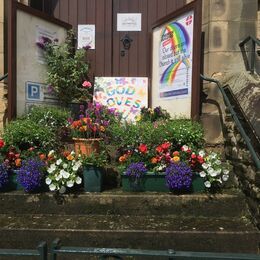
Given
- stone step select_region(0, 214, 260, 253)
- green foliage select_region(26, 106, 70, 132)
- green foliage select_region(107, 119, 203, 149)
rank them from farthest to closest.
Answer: green foliage select_region(26, 106, 70, 132) < green foliage select_region(107, 119, 203, 149) < stone step select_region(0, 214, 260, 253)

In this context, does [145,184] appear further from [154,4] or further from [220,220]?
[154,4]

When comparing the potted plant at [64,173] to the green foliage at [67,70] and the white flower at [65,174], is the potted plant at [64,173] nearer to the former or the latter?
the white flower at [65,174]

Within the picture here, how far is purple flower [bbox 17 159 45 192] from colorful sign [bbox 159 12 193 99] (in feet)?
7.50

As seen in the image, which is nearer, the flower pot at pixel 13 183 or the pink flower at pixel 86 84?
the flower pot at pixel 13 183

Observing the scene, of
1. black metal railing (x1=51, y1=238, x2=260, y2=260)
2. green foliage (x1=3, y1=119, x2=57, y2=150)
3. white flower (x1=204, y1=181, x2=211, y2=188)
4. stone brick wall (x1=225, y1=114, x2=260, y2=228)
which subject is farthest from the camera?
green foliage (x1=3, y1=119, x2=57, y2=150)

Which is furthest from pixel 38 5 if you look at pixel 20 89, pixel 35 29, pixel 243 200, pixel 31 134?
pixel 243 200

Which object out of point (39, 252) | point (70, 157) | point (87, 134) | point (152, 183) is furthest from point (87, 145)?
point (39, 252)

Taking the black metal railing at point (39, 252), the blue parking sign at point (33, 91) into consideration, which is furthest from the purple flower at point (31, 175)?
the black metal railing at point (39, 252)

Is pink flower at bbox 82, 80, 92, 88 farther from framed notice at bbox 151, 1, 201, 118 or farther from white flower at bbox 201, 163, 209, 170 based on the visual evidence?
white flower at bbox 201, 163, 209, 170

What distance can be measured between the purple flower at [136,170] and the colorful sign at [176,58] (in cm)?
163

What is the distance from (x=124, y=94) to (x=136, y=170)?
228cm

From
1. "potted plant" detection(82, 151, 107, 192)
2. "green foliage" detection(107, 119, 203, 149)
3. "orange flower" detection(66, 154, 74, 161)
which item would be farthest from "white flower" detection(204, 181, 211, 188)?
"orange flower" detection(66, 154, 74, 161)

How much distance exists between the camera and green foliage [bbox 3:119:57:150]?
15.7 feet

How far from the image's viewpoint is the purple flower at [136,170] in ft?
14.0
